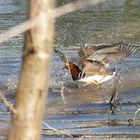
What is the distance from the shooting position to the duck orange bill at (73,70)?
11.1 m

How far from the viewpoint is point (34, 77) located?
8.57ft

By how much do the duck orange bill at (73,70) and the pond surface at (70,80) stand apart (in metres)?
Result: 0.24

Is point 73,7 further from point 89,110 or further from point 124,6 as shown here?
point 124,6

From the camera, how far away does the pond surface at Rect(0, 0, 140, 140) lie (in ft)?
27.3

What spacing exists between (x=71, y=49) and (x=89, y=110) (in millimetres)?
5444

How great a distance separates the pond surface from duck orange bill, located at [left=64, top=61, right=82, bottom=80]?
238mm

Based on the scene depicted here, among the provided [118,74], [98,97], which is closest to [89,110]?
[98,97]

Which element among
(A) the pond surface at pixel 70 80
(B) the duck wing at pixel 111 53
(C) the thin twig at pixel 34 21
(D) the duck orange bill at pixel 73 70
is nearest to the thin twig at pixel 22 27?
(C) the thin twig at pixel 34 21

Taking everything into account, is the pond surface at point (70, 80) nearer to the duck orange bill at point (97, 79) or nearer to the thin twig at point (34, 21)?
the duck orange bill at point (97, 79)

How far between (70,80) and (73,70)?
0.43 metres

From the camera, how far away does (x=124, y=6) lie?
2327 centimetres

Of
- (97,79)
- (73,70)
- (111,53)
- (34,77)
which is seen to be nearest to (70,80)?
(73,70)

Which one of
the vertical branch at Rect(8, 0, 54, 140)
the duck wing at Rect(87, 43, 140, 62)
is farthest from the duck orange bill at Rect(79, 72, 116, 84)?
the vertical branch at Rect(8, 0, 54, 140)

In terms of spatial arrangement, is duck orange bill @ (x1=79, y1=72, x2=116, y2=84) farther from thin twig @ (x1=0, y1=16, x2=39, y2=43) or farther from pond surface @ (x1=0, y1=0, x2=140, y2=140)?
thin twig @ (x1=0, y1=16, x2=39, y2=43)
